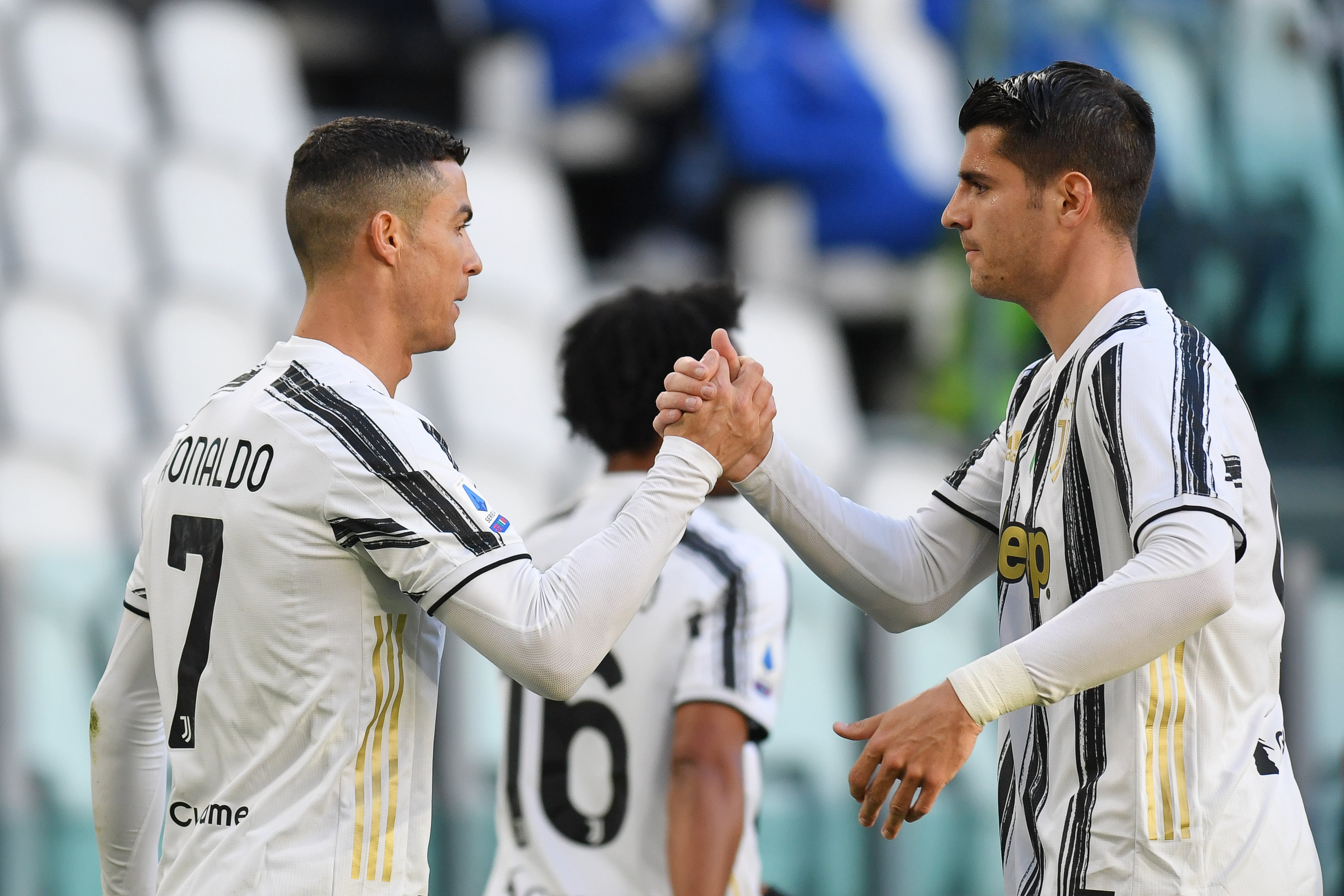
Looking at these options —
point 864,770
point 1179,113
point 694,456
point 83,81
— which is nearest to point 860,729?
point 864,770

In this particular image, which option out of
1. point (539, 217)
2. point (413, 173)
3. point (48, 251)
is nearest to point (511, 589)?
point (413, 173)

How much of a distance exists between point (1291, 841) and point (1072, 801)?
0.95ft

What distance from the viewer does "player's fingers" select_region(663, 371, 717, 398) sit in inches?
93.4

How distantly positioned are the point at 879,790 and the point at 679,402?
0.71 metres

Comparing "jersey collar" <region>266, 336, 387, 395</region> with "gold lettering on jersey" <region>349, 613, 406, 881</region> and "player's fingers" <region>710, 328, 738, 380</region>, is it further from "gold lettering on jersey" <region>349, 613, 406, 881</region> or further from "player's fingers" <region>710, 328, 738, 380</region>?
"player's fingers" <region>710, 328, 738, 380</region>

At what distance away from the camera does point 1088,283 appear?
224cm

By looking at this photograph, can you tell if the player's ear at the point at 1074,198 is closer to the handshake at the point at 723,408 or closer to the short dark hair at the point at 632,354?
the handshake at the point at 723,408

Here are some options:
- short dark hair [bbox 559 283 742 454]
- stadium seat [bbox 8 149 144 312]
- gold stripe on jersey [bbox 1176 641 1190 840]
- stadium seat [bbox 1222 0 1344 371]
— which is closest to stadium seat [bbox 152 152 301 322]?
stadium seat [bbox 8 149 144 312]

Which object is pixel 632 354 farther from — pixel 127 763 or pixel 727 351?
pixel 127 763

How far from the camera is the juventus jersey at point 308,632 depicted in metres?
1.98

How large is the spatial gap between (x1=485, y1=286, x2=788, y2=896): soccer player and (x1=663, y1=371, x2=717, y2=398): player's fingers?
46 cm

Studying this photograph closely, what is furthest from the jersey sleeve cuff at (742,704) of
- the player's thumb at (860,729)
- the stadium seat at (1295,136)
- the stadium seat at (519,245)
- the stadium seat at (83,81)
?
the stadium seat at (83,81)

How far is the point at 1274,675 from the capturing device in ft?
7.02

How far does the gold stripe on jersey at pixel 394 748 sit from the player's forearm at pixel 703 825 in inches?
28.6
